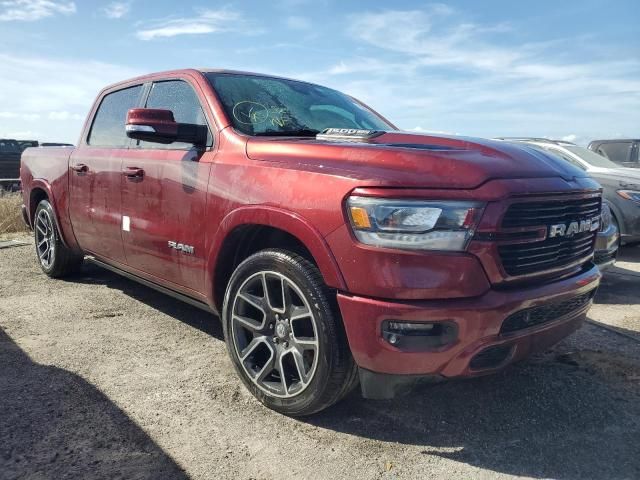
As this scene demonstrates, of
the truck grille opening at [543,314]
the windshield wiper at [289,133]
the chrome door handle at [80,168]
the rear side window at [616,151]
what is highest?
the windshield wiper at [289,133]

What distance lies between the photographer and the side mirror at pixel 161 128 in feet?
10.6

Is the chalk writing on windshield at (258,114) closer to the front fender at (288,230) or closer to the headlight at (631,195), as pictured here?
the front fender at (288,230)

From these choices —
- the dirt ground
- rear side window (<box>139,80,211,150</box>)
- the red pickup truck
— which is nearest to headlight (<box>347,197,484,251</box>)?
the red pickup truck

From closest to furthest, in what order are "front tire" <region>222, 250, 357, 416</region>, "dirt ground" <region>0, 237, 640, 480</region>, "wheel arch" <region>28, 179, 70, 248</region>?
"dirt ground" <region>0, 237, 640, 480</region>
"front tire" <region>222, 250, 357, 416</region>
"wheel arch" <region>28, 179, 70, 248</region>

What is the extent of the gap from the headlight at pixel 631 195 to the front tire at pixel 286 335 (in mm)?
6213

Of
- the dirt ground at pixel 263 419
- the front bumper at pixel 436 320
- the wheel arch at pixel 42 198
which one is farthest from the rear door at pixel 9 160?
the front bumper at pixel 436 320

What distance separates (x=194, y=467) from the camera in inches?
93.8

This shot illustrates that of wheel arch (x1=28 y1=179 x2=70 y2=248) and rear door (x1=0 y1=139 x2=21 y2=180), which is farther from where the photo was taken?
rear door (x1=0 y1=139 x2=21 y2=180)

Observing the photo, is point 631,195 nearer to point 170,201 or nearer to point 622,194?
point 622,194

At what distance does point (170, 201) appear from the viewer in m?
3.51

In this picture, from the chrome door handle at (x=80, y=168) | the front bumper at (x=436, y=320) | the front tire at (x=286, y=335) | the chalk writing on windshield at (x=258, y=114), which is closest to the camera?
the front bumper at (x=436, y=320)

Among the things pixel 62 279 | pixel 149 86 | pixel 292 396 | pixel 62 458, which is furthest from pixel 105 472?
pixel 62 279

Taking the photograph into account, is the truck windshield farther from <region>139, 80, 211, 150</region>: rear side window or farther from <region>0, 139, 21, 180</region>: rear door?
<region>0, 139, 21, 180</region>: rear door

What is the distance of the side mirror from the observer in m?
3.22
